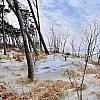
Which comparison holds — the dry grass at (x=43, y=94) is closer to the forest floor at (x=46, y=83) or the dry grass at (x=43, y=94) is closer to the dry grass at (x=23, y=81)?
the forest floor at (x=46, y=83)

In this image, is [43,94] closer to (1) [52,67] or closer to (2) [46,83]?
(2) [46,83]

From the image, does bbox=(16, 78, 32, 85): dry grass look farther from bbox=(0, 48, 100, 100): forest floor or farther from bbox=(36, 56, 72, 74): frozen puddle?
bbox=(36, 56, 72, 74): frozen puddle

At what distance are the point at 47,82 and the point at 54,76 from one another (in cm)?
116

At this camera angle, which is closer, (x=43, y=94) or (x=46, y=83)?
Result: (x=43, y=94)

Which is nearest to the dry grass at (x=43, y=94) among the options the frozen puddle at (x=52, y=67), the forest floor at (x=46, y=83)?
the forest floor at (x=46, y=83)

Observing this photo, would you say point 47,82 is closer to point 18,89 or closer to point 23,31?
point 18,89

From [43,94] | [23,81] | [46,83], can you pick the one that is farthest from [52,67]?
[43,94]

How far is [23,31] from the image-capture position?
8.96 meters

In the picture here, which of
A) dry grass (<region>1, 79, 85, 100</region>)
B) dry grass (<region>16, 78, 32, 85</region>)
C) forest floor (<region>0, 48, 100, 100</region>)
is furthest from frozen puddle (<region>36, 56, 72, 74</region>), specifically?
dry grass (<region>1, 79, 85, 100</region>)

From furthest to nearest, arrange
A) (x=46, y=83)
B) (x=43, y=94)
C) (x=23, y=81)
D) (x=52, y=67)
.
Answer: (x=52, y=67)
(x=23, y=81)
(x=46, y=83)
(x=43, y=94)

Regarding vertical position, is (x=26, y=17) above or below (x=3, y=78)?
above

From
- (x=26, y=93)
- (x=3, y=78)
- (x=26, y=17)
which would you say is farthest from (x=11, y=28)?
(x=26, y=93)

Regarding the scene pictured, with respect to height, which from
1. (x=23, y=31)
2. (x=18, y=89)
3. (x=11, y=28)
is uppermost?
(x=11, y=28)

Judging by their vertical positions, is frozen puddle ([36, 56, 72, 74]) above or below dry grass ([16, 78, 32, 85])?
above
